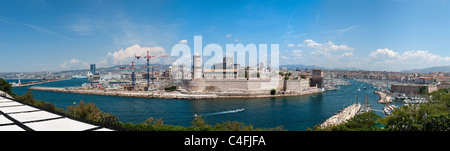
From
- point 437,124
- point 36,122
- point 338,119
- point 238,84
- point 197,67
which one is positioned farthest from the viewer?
point 197,67

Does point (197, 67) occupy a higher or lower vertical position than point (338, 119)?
higher

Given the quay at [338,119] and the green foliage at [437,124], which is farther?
the quay at [338,119]

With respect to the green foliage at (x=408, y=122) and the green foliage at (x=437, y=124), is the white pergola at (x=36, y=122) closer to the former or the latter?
the green foliage at (x=408, y=122)

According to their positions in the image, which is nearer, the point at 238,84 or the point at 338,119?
the point at 338,119

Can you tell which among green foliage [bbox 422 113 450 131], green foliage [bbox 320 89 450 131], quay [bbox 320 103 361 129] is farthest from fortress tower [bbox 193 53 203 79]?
green foliage [bbox 422 113 450 131]

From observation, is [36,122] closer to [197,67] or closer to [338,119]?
[338,119]

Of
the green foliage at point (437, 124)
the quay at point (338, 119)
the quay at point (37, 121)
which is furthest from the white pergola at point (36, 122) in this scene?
the quay at point (338, 119)

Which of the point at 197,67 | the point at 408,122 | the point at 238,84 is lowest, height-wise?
the point at 408,122

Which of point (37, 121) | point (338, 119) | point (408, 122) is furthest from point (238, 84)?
point (37, 121)

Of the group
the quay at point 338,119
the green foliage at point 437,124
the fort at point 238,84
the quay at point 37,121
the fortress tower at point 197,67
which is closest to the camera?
the quay at point 37,121
